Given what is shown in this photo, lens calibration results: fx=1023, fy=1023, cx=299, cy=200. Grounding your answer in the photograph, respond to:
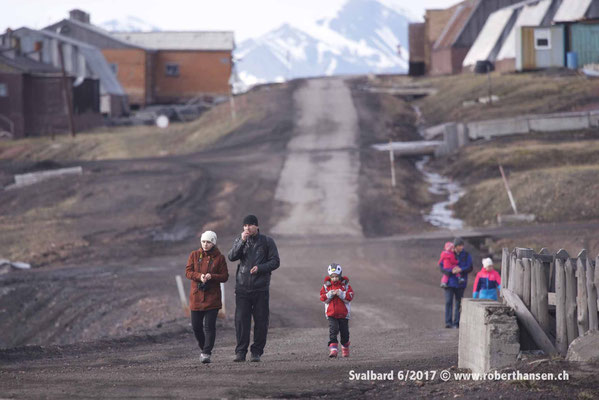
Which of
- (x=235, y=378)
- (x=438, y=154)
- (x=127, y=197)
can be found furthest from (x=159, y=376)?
(x=438, y=154)

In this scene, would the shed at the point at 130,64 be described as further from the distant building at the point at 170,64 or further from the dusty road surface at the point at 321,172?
the dusty road surface at the point at 321,172

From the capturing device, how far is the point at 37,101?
68375mm

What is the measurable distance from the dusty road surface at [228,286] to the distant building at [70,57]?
65.3ft

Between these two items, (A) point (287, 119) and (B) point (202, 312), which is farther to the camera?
(A) point (287, 119)

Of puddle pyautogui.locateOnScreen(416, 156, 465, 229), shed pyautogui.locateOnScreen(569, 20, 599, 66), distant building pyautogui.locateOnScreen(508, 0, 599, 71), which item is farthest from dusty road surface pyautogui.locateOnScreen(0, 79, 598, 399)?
shed pyautogui.locateOnScreen(569, 20, 599, 66)

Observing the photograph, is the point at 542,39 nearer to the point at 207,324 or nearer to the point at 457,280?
the point at 457,280

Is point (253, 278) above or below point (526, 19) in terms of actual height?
below

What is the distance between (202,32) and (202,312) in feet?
257

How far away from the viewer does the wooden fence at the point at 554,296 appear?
1012 cm

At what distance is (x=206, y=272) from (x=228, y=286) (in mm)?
13871

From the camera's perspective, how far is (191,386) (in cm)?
1031

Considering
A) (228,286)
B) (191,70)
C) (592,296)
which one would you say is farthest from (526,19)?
(592,296)

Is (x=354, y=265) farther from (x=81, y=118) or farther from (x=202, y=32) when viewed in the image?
(x=202, y=32)

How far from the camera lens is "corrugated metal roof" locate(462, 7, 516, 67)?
67188 mm
